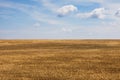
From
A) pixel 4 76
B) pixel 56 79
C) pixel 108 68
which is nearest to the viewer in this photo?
pixel 56 79

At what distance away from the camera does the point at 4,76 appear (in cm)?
1919

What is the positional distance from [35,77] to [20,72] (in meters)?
2.51

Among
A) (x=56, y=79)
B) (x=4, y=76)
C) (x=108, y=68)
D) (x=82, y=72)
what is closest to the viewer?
(x=56, y=79)

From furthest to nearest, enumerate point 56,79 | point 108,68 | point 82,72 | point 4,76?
point 108,68 < point 82,72 < point 4,76 < point 56,79

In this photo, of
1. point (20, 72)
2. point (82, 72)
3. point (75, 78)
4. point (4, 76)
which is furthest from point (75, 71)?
point (4, 76)

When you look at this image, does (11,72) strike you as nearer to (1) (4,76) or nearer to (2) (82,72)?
(1) (4,76)

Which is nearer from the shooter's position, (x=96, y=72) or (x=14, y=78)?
(x=14, y=78)

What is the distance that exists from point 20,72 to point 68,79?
187 inches

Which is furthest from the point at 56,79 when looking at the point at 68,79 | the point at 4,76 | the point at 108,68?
the point at 108,68

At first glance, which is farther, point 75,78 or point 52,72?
point 52,72

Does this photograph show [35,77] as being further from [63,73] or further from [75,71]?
[75,71]

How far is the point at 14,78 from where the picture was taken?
18.4m

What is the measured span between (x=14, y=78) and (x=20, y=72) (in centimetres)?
247

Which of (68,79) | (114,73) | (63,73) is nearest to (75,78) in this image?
(68,79)
